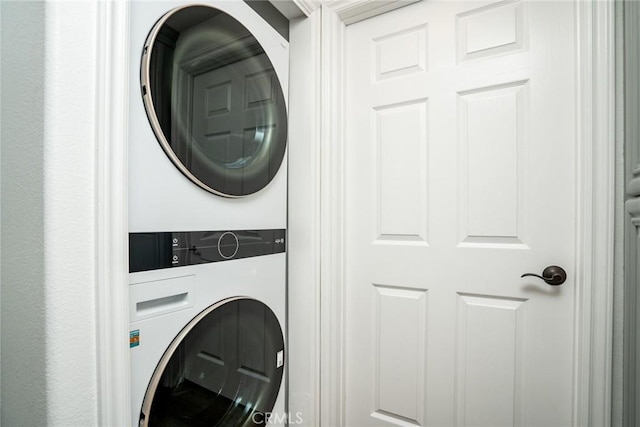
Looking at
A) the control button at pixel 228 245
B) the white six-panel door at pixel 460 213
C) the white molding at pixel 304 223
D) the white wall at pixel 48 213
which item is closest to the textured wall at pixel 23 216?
the white wall at pixel 48 213

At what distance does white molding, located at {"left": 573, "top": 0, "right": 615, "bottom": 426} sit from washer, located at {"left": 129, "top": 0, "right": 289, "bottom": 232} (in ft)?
3.41

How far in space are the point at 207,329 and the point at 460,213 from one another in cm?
97

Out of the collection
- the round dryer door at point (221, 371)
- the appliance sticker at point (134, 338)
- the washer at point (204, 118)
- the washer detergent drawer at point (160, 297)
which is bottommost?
the round dryer door at point (221, 371)

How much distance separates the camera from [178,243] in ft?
2.97

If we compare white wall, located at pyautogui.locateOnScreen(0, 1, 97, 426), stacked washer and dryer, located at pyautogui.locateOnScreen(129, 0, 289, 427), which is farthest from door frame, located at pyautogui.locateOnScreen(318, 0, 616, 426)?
white wall, located at pyautogui.locateOnScreen(0, 1, 97, 426)

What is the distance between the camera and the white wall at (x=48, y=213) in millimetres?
590

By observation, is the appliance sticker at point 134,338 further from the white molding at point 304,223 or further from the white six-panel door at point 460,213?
the white six-panel door at point 460,213

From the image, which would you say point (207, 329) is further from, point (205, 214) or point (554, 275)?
point (554, 275)

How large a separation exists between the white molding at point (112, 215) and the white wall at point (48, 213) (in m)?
0.01

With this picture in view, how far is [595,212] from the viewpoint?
0.97m

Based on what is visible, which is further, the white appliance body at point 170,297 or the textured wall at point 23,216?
the white appliance body at point 170,297

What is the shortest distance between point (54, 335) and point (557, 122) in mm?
1471

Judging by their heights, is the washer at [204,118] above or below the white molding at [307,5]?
below

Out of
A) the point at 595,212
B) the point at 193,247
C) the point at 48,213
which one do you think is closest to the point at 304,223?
the point at 193,247
